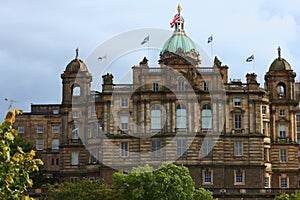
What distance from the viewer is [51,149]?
14312cm

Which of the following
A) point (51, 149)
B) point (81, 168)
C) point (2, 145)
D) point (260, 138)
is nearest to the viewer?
point (2, 145)

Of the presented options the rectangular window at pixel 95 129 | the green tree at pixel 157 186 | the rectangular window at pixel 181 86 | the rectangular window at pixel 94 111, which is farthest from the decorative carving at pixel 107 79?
the green tree at pixel 157 186

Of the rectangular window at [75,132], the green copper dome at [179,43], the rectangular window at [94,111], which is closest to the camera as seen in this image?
the rectangular window at [94,111]

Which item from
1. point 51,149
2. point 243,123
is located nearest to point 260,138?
point 243,123

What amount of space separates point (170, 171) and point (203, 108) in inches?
890

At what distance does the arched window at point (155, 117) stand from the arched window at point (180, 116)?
2369 mm

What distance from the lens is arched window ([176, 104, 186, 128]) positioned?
369 feet

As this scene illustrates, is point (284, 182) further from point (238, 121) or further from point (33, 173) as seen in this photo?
point (33, 173)

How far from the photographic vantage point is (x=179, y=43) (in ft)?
399

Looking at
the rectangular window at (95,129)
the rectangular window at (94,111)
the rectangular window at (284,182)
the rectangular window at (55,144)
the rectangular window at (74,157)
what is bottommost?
the rectangular window at (284,182)

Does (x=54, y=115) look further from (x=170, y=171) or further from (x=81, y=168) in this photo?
(x=170, y=171)

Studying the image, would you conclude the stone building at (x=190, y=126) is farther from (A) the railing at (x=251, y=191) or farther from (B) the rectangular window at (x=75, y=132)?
(B) the rectangular window at (x=75, y=132)

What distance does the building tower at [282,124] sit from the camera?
11950 cm

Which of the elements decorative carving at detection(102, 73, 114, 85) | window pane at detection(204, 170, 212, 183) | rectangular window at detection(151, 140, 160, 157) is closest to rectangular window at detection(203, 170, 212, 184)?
window pane at detection(204, 170, 212, 183)
